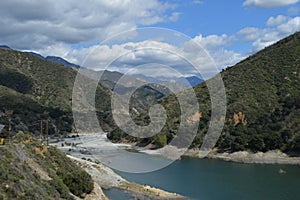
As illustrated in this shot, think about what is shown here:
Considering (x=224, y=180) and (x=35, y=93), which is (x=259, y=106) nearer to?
(x=224, y=180)

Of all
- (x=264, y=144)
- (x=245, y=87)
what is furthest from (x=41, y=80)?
(x=264, y=144)

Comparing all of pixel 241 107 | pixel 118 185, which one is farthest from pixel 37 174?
pixel 241 107

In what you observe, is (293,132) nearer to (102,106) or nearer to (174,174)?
(174,174)

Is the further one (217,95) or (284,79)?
(284,79)

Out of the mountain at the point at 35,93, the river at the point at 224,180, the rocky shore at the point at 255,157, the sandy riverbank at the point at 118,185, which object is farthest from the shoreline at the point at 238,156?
the mountain at the point at 35,93

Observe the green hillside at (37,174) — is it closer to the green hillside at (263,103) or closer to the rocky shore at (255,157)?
the rocky shore at (255,157)

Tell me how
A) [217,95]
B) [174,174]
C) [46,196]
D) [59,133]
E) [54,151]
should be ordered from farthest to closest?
1. [59,133]
2. [217,95]
3. [174,174]
4. [54,151]
5. [46,196]

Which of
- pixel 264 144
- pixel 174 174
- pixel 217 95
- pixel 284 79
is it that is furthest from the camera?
pixel 284 79
